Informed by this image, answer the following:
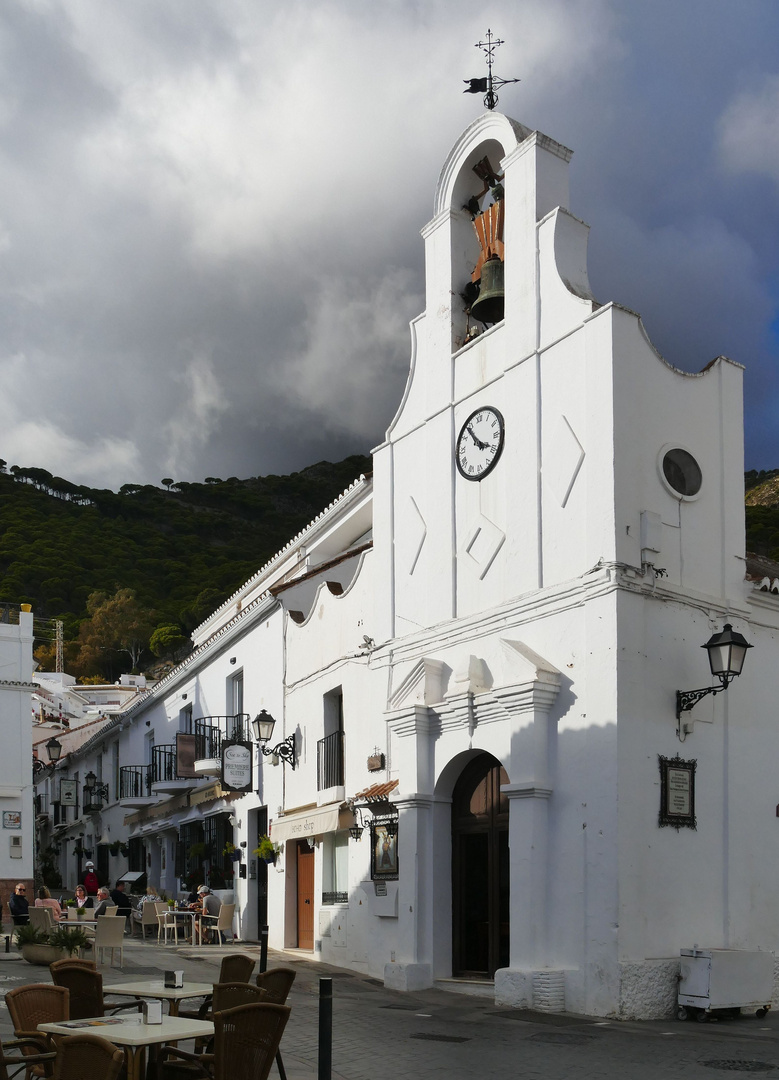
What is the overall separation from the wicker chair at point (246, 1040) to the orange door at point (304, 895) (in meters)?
12.6

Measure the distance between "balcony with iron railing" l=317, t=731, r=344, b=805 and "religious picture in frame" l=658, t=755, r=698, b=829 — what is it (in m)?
6.49

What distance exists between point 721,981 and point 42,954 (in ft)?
29.9

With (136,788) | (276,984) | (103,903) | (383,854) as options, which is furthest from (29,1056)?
(136,788)

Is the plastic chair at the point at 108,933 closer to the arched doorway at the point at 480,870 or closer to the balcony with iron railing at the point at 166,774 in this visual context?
the arched doorway at the point at 480,870

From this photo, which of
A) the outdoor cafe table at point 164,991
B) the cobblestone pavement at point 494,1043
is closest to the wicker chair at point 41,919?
the cobblestone pavement at point 494,1043

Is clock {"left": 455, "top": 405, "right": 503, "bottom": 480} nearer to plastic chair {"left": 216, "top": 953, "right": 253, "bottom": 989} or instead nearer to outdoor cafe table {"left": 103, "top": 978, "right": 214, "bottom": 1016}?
plastic chair {"left": 216, "top": 953, "right": 253, "bottom": 989}

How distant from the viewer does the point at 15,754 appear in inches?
1036

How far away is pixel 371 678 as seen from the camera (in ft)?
56.0

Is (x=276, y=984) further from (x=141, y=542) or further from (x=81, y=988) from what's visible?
(x=141, y=542)

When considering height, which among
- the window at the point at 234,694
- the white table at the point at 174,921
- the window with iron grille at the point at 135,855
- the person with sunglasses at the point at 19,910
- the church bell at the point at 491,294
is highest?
the church bell at the point at 491,294

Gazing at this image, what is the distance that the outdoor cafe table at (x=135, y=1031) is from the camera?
6.32 meters

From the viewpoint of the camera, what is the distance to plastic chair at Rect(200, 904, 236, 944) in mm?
20688

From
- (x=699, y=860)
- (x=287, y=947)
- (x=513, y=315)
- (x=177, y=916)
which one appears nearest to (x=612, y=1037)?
(x=699, y=860)

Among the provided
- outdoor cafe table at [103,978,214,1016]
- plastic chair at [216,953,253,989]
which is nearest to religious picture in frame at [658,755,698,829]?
plastic chair at [216,953,253,989]
